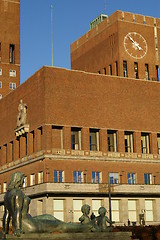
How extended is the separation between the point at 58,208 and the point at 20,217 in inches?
1878

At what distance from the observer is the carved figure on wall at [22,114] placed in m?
69.1

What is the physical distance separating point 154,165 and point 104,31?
95.3 ft

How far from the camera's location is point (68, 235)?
14.5 metres

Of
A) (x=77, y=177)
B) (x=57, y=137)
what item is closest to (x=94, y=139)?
(x=57, y=137)

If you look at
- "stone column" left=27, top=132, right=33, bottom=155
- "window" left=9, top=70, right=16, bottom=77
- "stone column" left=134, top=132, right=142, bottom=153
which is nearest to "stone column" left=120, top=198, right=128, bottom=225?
"stone column" left=134, top=132, right=142, bottom=153

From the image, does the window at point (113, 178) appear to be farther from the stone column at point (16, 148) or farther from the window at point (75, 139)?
the stone column at point (16, 148)

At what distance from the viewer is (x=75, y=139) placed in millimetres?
65938

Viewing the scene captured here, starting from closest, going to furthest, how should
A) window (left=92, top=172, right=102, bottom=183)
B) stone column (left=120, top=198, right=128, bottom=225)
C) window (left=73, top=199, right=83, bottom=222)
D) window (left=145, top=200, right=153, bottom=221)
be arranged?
window (left=73, top=199, right=83, bottom=222), stone column (left=120, top=198, right=128, bottom=225), window (left=92, top=172, right=102, bottom=183), window (left=145, top=200, right=153, bottom=221)

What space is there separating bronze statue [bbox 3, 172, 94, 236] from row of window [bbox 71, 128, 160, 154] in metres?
50.2

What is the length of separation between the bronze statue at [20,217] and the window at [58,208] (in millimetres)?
46650

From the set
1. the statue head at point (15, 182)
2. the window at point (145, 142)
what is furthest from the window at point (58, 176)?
the statue head at point (15, 182)

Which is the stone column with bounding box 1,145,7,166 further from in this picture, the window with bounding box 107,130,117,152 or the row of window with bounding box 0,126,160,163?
the window with bounding box 107,130,117,152

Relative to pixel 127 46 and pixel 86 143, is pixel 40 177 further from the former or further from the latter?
pixel 127 46

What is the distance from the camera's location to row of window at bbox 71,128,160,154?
65.9 m
